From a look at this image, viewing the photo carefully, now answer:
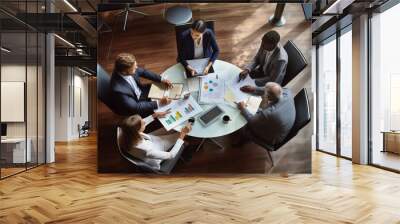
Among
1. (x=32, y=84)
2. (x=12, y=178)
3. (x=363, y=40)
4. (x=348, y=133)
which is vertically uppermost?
(x=363, y=40)

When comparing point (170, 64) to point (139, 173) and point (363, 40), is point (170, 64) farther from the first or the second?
point (363, 40)

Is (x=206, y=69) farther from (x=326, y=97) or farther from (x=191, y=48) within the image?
(x=326, y=97)

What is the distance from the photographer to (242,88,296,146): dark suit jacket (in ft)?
22.3

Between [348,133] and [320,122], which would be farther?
[320,122]

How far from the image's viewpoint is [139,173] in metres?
6.98

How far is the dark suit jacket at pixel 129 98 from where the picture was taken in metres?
6.77

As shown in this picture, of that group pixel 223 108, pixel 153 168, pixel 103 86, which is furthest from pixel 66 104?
pixel 223 108

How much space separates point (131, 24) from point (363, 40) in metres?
5.04

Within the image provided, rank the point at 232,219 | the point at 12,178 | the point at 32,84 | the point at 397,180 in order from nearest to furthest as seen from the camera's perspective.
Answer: the point at 232,219 < the point at 397,180 < the point at 12,178 < the point at 32,84

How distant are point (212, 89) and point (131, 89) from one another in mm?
1482

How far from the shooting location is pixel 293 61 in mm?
6891

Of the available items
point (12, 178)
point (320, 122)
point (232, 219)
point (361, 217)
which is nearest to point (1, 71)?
point (12, 178)

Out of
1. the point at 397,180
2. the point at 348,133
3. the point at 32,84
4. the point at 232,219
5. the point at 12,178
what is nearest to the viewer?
the point at 232,219

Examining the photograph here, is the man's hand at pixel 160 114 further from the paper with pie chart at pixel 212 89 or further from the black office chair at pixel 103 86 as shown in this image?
the black office chair at pixel 103 86
